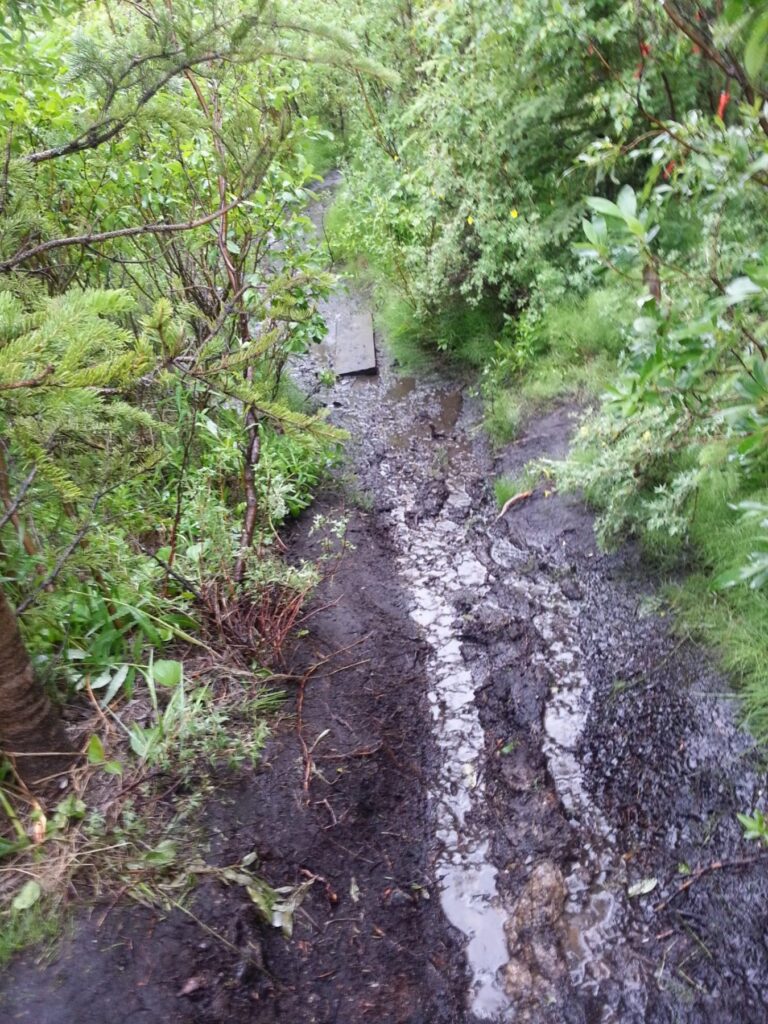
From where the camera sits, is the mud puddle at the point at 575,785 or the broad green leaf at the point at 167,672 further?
the broad green leaf at the point at 167,672

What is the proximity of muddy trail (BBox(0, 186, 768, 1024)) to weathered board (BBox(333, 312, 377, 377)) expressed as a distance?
9.70ft

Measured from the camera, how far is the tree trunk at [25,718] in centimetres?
202

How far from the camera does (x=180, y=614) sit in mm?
3168

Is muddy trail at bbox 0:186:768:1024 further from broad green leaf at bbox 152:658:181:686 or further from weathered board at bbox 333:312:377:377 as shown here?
weathered board at bbox 333:312:377:377

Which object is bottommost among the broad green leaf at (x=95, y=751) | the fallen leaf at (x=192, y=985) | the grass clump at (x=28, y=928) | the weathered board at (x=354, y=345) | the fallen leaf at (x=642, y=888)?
the weathered board at (x=354, y=345)

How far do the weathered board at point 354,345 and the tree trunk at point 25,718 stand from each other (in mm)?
4776

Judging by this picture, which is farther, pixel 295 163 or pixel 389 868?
pixel 295 163

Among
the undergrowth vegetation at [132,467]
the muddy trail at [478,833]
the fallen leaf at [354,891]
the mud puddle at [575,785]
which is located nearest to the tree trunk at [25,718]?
the undergrowth vegetation at [132,467]

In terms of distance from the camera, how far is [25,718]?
2.18 meters

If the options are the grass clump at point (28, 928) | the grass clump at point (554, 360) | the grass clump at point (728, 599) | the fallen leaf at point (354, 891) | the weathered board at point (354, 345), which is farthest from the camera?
the weathered board at point (354, 345)

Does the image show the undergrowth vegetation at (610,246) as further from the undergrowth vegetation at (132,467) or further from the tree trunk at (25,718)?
the tree trunk at (25,718)

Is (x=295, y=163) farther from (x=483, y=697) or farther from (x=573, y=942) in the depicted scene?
(x=573, y=942)

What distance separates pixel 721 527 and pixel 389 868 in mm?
2230

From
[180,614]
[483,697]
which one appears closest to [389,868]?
[483,697]
